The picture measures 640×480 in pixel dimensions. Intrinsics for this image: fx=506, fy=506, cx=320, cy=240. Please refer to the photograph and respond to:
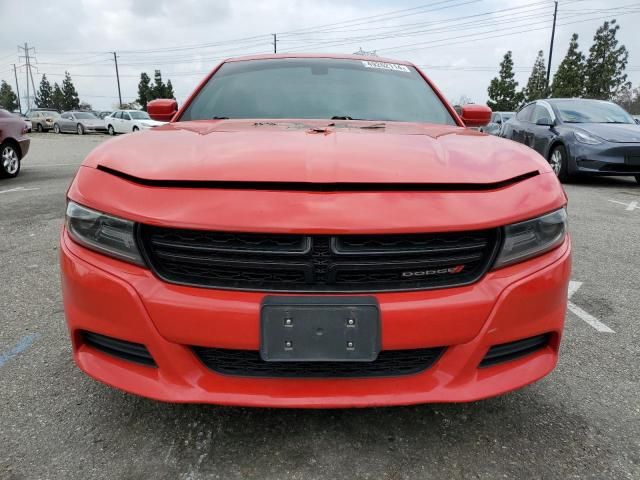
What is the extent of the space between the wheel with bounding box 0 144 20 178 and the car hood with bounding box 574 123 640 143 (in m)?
9.13

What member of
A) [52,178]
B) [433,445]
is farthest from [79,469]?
[52,178]

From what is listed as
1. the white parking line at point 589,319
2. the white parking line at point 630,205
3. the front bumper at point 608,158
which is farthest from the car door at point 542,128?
the white parking line at point 589,319

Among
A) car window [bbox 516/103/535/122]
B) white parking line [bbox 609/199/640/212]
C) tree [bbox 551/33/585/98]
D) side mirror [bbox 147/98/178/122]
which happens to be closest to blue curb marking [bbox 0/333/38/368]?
side mirror [bbox 147/98/178/122]

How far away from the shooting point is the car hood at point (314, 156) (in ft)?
4.86

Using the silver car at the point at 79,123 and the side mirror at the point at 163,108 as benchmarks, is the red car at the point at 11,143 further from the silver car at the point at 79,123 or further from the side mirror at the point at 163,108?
the silver car at the point at 79,123

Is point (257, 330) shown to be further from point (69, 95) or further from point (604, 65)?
point (69, 95)

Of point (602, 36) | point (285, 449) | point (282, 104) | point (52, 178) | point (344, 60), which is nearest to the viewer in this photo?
point (285, 449)

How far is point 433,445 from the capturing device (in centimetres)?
169

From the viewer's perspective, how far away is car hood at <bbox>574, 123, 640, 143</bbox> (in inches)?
292

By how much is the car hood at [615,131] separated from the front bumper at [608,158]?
0.09m

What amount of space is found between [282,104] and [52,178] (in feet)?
24.3

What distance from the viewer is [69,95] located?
80.4m

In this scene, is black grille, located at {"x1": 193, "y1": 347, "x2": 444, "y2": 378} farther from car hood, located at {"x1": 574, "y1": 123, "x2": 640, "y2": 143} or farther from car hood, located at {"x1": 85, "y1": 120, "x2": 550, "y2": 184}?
car hood, located at {"x1": 574, "y1": 123, "x2": 640, "y2": 143}

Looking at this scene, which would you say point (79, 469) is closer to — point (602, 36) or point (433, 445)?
point (433, 445)
